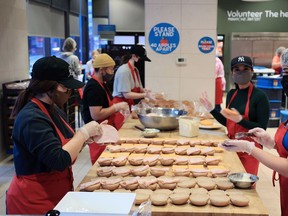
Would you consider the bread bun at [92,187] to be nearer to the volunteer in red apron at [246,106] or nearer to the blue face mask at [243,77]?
the volunteer in red apron at [246,106]

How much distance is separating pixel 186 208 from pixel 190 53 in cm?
372

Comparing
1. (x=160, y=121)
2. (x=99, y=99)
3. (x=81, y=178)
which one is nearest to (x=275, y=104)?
(x=81, y=178)

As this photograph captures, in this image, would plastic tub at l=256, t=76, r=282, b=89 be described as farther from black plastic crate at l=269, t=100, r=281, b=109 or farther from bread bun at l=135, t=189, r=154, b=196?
bread bun at l=135, t=189, r=154, b=196

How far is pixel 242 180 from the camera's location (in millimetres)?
2102

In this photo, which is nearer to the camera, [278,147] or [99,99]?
[278,147]

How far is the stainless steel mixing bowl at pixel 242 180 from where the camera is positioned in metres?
2.08

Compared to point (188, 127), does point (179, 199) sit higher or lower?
lower

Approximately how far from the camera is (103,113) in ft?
11.8

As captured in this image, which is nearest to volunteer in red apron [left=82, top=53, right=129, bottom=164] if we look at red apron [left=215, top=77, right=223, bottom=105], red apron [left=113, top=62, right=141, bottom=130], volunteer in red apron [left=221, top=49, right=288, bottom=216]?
red apron [left=113, top=62, right=141, bottom=130]

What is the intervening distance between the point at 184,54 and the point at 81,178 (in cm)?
224

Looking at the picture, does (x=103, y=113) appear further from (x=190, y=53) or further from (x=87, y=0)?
(x=87, y=0)

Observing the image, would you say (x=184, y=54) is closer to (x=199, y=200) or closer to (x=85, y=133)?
(x=85, y=133)

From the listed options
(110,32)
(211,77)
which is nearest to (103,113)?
(211,77)

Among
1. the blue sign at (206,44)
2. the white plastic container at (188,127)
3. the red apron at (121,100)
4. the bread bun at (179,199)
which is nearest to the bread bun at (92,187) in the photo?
the bread bun at (179,199)
